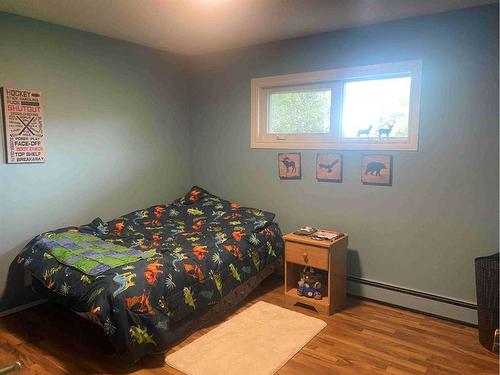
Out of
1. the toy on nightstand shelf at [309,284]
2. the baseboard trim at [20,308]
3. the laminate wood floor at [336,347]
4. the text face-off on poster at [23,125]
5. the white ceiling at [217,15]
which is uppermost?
the white ceiling at [217,15]

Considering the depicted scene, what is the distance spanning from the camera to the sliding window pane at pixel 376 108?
2861mm

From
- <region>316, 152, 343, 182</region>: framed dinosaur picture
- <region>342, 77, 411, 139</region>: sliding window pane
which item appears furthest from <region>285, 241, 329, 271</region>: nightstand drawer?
<region>342, 77, 411, 139</region>: sliding window pane

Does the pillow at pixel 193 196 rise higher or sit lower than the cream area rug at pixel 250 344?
higher

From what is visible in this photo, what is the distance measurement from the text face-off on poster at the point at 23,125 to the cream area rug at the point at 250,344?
1.84 meters

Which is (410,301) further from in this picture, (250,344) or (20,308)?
(20,308)

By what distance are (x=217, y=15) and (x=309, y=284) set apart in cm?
216

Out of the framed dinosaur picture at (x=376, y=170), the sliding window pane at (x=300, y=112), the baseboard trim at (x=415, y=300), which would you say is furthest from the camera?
the sliding window pane at (x=300, y=112)

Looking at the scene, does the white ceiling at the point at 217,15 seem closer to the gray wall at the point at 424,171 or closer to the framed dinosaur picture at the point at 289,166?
the gray wall at the point at 424,171

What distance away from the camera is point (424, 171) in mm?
2721

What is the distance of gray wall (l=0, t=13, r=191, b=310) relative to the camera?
8.95ft

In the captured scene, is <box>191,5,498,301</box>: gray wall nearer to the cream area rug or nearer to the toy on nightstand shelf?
the toy on nightstand shelf

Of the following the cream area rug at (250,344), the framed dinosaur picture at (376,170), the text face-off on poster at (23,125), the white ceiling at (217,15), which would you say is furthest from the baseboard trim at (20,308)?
the framed dinosaur picture at (376,170)

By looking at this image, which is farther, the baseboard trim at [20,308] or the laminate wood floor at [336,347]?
the baseboard trim at [20,308]

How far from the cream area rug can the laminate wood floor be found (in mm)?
70
